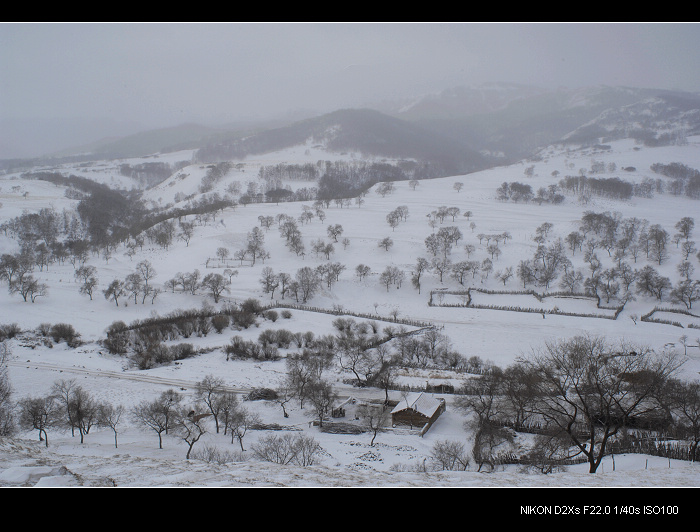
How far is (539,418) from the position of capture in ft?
72.3

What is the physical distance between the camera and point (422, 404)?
2227cm

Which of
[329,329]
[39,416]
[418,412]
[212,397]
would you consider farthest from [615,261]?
[39,416]

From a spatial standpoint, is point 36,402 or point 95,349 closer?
point 36,402

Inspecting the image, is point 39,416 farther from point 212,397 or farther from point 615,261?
point 615,261

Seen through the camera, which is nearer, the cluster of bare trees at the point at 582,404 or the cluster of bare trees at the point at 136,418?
the cluster of bare trees at the point at 582,404

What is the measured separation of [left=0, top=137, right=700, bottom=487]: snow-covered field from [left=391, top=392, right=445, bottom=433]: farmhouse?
690mm

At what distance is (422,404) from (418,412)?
91 centimetres

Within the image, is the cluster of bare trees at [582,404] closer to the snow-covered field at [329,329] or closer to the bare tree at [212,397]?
the snow-covered field at [329,329]

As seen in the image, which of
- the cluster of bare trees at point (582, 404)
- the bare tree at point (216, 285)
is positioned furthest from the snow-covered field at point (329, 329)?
the cluster of bare trees at point (582, 404)

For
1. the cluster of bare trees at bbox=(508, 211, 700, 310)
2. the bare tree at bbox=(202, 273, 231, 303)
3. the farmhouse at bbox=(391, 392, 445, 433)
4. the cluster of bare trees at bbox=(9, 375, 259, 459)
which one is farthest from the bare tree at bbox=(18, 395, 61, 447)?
the cluster of bare trees at bbox=(508, 211, 700, 310)

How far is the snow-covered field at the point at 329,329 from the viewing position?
7305 mm

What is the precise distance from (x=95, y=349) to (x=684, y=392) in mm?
39684
